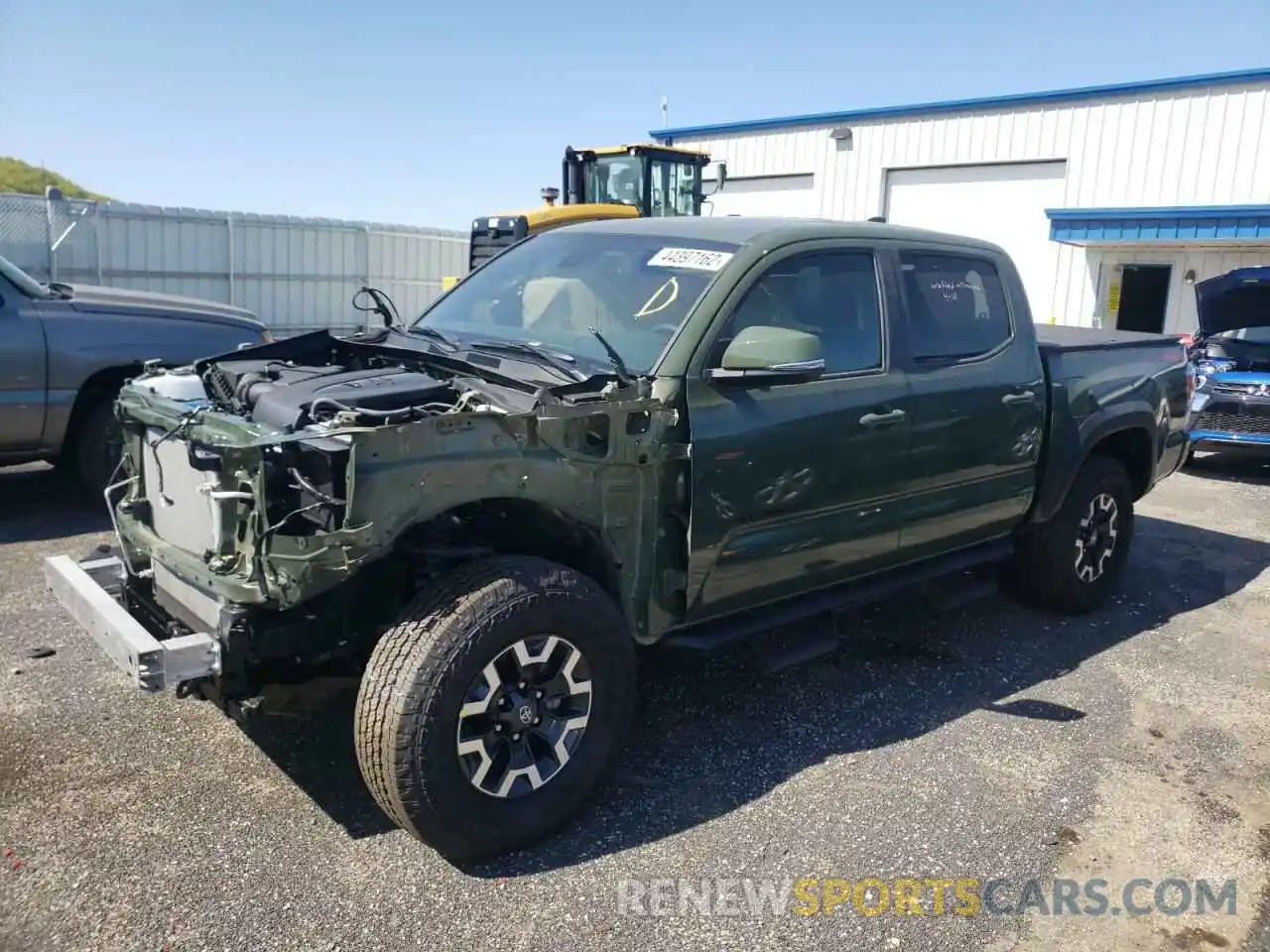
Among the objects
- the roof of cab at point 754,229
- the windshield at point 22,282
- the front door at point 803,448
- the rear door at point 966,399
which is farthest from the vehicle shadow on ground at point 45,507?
the rear door at point 966,399

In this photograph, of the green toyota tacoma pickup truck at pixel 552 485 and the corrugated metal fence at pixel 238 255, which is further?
the corrugated metal fence at pixel 238 255

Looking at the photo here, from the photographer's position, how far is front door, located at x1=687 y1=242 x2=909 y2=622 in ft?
12.0

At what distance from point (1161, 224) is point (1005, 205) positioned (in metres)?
3.51

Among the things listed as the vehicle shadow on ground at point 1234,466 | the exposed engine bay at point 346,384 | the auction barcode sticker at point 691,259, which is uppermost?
the auction barcode sticker at point 691,259

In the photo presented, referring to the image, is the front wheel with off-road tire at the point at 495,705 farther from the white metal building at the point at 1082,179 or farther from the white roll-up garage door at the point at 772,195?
the white roll-up garage door at the point at 772,195

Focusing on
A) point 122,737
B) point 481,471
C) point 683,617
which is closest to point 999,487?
point 683,617

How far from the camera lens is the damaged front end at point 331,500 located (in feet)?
9.63

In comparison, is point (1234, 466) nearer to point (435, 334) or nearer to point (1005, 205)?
point (1005, 205)

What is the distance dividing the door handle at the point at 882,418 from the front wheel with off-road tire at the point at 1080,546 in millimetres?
1619

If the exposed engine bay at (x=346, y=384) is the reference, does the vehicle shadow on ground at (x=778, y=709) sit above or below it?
below

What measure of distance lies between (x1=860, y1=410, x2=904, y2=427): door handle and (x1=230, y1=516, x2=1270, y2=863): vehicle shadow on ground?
3.32 feet

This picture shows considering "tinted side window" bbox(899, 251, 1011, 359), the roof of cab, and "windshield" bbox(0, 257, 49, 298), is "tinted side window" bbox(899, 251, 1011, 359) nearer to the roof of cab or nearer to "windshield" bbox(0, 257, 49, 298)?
the roof of cab

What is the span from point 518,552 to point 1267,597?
16.6 ft

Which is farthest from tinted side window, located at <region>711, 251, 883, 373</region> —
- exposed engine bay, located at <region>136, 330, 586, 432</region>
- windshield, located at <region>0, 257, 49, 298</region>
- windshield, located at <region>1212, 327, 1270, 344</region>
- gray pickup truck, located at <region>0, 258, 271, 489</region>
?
windshield, located at <region>1212, 327, 1270, 344</region>
